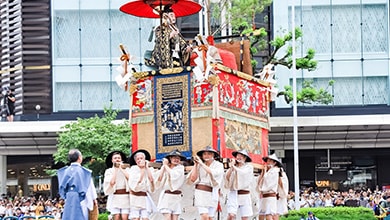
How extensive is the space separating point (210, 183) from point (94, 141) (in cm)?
1718

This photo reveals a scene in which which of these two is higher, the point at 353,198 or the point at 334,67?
the point at 334,67

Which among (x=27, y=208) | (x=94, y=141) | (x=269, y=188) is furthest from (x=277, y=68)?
(x=269, y=188)

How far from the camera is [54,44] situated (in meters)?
43.8

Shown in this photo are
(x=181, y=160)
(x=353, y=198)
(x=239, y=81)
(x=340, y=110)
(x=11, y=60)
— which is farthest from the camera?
(x=11, y=60)

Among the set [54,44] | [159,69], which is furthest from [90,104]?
[159,69]

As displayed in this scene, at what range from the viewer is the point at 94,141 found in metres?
34.5

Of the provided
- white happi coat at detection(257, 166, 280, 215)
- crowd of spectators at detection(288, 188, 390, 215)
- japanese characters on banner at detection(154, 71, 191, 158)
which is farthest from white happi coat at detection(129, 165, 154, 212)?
crowd of spectators at detection(288, 188, 390, 215)

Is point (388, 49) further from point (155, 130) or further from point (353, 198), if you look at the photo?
point (155, 130)

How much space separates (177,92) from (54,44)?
25690mm

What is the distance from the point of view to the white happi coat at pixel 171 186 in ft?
58.9

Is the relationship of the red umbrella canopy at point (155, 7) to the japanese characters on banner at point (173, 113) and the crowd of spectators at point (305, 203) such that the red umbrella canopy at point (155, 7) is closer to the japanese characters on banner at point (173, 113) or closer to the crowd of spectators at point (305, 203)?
the japanese characters on banner at point (173, 113)

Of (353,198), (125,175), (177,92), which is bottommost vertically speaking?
(353,198)

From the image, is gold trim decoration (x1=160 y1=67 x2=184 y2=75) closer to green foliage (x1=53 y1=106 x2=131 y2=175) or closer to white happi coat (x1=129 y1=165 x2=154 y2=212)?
white happi coat (x1=129 y1=165 x2=154 y2=212)

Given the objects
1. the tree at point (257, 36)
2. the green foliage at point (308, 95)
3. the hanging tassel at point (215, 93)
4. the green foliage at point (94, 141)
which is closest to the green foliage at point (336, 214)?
the tree at point (257, 36)
